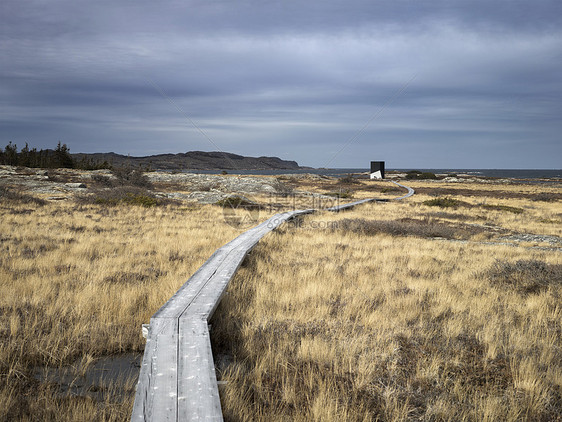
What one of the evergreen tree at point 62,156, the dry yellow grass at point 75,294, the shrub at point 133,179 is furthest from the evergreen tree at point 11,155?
the dry yellow grass at point 75,294

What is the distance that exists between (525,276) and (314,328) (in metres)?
5.54

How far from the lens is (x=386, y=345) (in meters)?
4.32

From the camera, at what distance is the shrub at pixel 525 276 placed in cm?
695

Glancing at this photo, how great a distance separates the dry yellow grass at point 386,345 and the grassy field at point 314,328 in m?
0.02

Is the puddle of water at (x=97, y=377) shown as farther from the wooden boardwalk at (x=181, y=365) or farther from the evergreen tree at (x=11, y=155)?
the evergreen tree at (x=11, y=155)

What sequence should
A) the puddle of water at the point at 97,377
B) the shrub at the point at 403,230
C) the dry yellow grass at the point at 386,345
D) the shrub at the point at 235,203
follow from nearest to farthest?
the dry yellow grass at the point at 386,345 < the puddle of water at the point at 97,377 < the shrub at the point at 403,230 < the shrub at the point at 235,203

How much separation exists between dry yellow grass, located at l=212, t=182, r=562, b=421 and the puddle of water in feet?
3.30

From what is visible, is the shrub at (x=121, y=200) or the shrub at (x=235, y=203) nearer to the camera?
the shrub at (x=121, y=200)

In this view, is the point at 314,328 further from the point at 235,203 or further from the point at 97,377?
the point at 235,203

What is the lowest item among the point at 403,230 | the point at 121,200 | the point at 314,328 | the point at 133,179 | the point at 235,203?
the point at 314,328

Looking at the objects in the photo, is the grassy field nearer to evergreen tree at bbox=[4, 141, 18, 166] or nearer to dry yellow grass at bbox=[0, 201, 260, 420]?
dry yellow grass at bbox=[0, 201, 260, 420]

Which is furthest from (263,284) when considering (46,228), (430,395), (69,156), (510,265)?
(69,156)

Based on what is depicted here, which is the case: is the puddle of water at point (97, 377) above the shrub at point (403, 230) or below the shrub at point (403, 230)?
below

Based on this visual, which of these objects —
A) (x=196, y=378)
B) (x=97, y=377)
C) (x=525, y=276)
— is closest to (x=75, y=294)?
(x=97, y=377)
